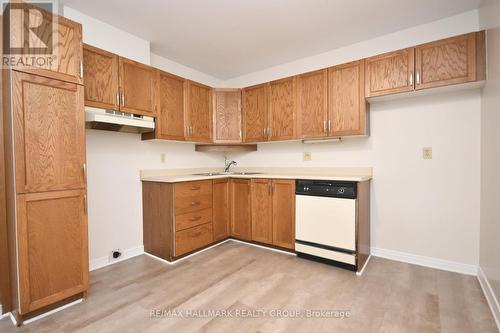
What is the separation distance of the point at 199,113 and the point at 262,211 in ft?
5.20

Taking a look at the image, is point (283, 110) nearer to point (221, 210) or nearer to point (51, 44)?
point (221, 210)

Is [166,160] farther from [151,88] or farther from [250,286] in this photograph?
[250,286]

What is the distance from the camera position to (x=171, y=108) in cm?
284

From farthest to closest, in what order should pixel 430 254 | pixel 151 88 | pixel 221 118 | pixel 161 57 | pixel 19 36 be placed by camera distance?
pixel 221 118 < pixel 161 57 < pixel 151 88 < pixel 430 254 < pixel 19 36

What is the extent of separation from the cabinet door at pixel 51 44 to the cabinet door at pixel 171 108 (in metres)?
0.96

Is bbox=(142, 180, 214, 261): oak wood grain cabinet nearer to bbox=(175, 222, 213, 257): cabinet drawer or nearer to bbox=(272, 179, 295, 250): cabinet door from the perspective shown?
bbox=(175, 222, 213, 257): cabinet drawer

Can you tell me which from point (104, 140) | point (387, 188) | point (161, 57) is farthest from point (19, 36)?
point (387, 188)

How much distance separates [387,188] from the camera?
8.78ft

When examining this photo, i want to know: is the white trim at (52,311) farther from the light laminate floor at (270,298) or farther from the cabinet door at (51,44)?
the cabinet door at (51,44)

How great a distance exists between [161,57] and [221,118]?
44.6 inches

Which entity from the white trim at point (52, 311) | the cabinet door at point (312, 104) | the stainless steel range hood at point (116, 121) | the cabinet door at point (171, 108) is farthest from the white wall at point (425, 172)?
the white trim at point (52, 311)

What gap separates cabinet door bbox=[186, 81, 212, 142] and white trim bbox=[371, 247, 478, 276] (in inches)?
103

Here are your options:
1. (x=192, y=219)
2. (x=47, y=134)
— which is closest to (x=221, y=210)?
(x=192, y=219)

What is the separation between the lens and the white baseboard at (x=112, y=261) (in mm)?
2410
